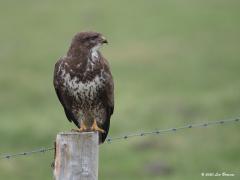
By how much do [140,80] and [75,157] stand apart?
68.5 feet

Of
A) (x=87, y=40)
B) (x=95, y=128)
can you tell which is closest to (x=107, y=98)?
(x=95, y=128)

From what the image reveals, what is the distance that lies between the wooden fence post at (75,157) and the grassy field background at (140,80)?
357 inches

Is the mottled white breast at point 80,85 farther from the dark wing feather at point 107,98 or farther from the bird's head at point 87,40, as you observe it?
the bird's head at point 87,40

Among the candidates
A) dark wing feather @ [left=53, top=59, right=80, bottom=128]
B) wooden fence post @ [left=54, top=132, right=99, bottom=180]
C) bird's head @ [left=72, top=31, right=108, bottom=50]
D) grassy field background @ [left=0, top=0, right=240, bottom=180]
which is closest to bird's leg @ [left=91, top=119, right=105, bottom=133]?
dark wing feather @ [left=53, top=59, right=80, bottom=128]

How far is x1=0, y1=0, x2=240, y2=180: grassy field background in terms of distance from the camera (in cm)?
2130

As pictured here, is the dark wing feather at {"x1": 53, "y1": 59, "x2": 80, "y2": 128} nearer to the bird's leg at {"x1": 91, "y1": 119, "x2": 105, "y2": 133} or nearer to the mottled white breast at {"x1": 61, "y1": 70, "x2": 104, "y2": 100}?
the mottled white breast at {"x1": 61, "y1": 70, "x2": 104, "y2": 100}

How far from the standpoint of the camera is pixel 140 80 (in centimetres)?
2961

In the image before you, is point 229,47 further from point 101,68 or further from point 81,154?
point 81,154

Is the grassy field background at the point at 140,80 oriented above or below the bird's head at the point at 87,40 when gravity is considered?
above

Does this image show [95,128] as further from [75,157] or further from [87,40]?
[75,157]

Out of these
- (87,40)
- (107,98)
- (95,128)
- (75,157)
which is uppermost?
(87,40)

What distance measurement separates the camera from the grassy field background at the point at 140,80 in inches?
838

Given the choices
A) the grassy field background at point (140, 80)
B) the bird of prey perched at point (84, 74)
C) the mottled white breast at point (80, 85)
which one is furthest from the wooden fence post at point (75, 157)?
the grassy field background at point (140, 80)

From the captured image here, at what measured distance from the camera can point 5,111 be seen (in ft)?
87.9
